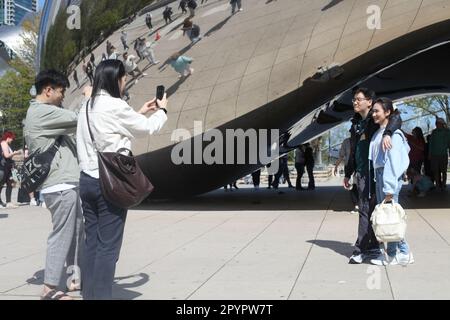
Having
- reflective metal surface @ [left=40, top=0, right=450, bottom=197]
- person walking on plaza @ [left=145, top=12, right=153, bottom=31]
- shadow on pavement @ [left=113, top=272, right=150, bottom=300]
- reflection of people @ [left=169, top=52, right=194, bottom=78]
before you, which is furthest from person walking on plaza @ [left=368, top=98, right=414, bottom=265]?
person walking on plaza @ [left=145, top=12, right=153, bottom=31]

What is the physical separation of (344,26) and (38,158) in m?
5.68

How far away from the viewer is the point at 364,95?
5215mm

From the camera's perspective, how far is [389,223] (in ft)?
15.0

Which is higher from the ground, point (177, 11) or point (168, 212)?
point (177, 11)

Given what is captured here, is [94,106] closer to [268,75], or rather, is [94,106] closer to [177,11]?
[268,75]

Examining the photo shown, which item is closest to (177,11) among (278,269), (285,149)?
(285,149)

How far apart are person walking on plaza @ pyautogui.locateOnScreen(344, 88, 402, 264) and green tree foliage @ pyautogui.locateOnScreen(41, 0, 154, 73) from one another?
5.62 meters

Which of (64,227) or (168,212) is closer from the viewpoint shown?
(64,227)

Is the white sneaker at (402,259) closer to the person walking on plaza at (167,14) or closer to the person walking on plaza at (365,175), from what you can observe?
the person walking on plaza at (365,175)

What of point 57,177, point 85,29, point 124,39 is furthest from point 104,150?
point 85,29

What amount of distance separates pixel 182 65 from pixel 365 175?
4.92 metres

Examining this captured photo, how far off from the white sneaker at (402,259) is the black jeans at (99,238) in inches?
101

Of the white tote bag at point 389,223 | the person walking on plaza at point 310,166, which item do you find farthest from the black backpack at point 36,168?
the person walking on plaza at point 310,166
